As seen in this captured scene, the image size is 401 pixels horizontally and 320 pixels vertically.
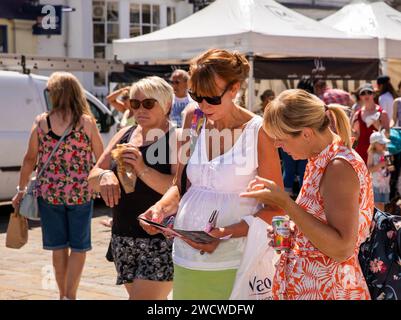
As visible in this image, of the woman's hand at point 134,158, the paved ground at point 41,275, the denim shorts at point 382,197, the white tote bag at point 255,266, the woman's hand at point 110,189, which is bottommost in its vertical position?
the paved ground at point 41,275

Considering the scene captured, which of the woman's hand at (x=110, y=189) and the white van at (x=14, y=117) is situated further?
the white van at (x=14, y=117)

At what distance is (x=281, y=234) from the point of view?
3018 mm

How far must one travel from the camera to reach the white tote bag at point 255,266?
3.29m

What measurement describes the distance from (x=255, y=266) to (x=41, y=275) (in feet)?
14.0

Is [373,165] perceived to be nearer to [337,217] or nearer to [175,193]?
[175,193]

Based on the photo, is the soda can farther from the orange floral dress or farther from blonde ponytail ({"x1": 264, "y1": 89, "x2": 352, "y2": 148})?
blonde ponytail ({"x1": 264, "y1": 89, "x2": 352, "y2": 148})

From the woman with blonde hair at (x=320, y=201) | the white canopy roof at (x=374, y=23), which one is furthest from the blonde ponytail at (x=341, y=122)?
the white canopy roof at (x=374, y=23)

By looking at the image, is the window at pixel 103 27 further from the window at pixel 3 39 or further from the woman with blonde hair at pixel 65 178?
the woman with blonde hair at pixel 65 178

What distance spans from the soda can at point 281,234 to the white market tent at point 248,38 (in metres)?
8.71

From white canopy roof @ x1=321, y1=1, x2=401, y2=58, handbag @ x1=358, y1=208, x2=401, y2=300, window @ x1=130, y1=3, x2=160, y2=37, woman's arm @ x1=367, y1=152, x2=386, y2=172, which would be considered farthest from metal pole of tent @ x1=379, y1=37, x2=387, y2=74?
handbag @ x1=358, y1=208, x2=401, y2=300

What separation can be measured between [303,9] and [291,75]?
12547mm
